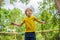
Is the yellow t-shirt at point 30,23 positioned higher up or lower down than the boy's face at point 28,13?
lower down

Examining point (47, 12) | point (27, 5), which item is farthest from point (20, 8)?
point (47, 12)

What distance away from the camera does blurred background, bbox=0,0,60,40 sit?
162 inches

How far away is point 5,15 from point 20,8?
0.21 metres

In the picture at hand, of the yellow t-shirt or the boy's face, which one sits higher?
the boy's face

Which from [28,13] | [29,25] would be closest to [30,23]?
[29,25]

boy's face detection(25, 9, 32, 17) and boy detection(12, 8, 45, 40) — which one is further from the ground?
boy's face detection(25, 9, 32, 17)

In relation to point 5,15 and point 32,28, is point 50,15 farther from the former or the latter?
point 5,15

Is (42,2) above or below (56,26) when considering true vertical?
above

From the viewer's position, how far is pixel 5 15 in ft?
13.5

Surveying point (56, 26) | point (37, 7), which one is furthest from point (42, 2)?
point (56, 26)

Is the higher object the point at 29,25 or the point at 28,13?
the point at 28,13

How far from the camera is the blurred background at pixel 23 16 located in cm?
412

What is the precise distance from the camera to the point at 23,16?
4117 millimetres

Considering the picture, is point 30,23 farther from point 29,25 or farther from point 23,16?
point 23,16
